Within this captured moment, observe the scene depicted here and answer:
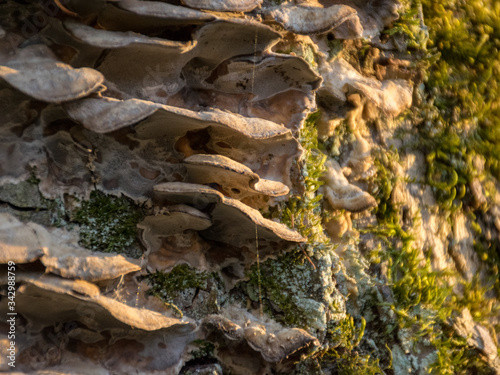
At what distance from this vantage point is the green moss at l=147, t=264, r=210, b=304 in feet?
5.75

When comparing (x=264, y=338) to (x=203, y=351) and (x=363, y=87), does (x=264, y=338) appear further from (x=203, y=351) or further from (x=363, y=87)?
(x=363, y=87)

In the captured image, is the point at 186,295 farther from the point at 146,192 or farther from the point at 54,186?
the point at 54,186

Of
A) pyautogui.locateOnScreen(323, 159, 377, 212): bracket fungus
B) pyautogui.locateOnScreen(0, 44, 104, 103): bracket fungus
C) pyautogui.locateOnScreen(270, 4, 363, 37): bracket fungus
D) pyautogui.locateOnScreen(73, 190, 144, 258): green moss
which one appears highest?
pyautogui.locateOnScreen(270, 4, 363, 37): bracket fungus

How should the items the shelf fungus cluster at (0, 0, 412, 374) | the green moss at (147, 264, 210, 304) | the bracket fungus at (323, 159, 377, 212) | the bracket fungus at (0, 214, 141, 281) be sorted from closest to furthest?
the bracket fungus at (0, 214, 141, 281), the shelf fungus cluster at (0, 0, 412, 374), the green moss at (147, 264, 210, 304), the bracket fungus at (323, 159, 377, 212)

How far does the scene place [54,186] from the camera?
1.74 meters

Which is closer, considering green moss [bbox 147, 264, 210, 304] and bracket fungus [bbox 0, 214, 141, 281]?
bracket fungus [bbox 0, 214, 141, 281]

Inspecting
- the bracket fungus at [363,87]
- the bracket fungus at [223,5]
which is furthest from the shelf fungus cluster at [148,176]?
the bracket fungus at [363,87]

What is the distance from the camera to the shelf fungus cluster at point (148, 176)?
151cm

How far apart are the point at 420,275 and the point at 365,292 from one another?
285 mm

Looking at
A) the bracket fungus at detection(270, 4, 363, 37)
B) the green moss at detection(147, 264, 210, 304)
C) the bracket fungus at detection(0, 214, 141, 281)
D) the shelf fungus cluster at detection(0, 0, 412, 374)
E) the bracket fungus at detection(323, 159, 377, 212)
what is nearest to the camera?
the bracket fungus at detection(0, 214, 141, 281)

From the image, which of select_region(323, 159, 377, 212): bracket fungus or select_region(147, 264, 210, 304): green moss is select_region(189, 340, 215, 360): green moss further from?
select_region(323, 159, 377, 212): bracket fungus

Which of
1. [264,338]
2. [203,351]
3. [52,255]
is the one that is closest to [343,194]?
[264,338]

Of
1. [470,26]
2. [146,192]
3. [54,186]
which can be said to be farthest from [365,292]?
[470,26]

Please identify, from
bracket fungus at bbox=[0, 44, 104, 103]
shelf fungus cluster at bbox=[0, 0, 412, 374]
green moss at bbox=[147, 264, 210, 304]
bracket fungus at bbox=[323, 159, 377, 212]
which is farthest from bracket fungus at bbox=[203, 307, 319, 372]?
bracket fungus at bbox=[0, 44, 104, 103]
